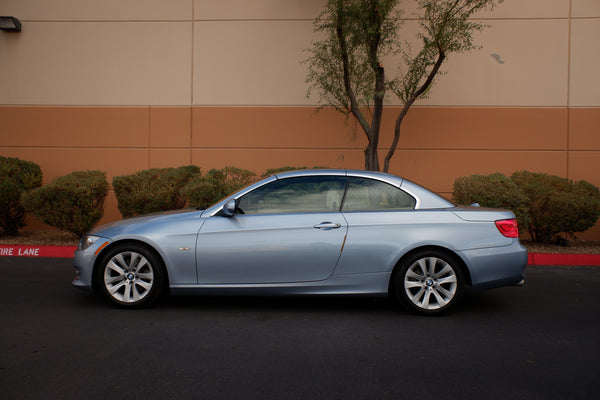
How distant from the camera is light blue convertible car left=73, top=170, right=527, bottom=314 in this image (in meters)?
5.00

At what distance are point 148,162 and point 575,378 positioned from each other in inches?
403

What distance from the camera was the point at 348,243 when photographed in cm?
499

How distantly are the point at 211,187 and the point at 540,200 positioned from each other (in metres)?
6.04

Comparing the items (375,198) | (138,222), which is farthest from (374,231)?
(138,222)

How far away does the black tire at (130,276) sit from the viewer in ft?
16.9

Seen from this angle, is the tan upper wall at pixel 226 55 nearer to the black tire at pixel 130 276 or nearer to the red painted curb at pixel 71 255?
the red painted curb at pixel 71 255

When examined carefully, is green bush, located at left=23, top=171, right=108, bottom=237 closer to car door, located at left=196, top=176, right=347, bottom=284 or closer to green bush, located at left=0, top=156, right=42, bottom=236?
green bush, located at left=0, top=156, right=42, bottom=236

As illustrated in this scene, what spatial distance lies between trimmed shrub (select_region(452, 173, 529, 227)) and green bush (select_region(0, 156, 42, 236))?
28.1ft

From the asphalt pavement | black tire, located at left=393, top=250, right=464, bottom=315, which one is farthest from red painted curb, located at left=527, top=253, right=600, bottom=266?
black tire, located at left=393, top=250, right=464, bottom=315

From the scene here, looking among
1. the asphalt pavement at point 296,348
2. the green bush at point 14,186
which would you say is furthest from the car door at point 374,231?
the green bush at point 14,186

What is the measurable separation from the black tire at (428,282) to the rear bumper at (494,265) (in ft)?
0.48

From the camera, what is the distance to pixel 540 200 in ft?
29.8

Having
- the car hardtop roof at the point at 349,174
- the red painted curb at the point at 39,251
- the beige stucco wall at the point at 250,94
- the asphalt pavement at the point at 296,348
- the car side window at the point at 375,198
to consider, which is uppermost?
the beige stucco wall at the point at 250,94

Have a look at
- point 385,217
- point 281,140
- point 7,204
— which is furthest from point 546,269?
point 7,204
